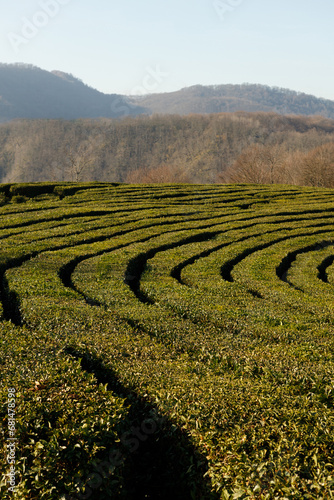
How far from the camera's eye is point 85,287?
16.5 m

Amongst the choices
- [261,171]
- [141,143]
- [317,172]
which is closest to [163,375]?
[317,172]

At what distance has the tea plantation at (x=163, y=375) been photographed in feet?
18.5

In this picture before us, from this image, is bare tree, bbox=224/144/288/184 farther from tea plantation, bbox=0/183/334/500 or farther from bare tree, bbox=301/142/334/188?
tea plantation, bbox=0/183/334/500

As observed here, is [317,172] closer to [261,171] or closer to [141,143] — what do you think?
[261,171]

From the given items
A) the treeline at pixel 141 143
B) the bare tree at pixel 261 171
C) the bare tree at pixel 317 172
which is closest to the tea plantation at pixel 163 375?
the bare tree at pixel 317 172

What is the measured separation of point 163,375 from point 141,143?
167609 millimetres

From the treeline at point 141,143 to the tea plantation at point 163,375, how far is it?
11520cm

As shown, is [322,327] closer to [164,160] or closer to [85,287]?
[85,287]

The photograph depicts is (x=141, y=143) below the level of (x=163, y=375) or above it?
above

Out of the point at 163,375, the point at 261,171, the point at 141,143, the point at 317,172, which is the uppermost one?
the point at 141,143

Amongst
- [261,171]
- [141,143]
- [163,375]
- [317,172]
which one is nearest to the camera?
[163,375]

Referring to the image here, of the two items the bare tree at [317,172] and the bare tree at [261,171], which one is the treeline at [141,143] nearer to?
the bare tree at [261,171]

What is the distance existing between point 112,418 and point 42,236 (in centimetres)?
1990

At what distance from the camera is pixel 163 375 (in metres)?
8.16
